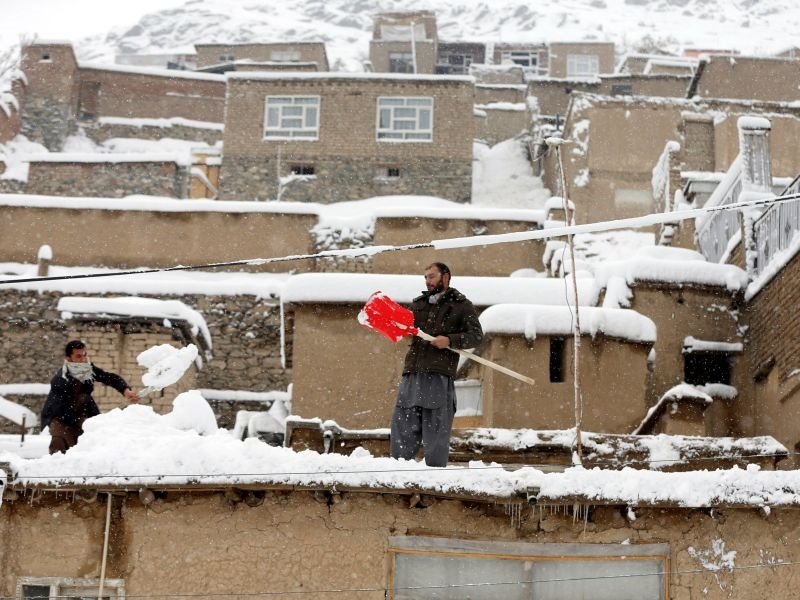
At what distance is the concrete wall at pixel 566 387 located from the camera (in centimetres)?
1289

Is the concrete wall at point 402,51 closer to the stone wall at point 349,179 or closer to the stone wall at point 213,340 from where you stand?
the stone wall at point 349,179

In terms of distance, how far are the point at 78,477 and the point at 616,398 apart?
7063 millimetres

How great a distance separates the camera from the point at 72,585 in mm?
7723

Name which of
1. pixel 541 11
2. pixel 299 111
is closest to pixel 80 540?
pixel 299 111

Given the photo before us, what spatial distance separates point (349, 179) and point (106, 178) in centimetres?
652

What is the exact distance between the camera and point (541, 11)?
304ft

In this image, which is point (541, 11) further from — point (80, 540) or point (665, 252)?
point (80, 540)

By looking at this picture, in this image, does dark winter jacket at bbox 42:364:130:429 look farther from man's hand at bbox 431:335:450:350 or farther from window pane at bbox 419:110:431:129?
window pane at bbox 419:110:431:129

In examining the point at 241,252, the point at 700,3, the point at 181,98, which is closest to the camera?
the point at 241,252

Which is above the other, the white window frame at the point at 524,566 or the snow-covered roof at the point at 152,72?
the snow-covered roof at the point at 152,72

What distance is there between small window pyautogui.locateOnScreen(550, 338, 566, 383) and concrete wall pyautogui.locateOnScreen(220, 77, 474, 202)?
19.1 metres

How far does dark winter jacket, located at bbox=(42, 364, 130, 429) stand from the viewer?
962cm

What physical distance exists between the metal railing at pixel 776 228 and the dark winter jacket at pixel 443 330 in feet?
18.7

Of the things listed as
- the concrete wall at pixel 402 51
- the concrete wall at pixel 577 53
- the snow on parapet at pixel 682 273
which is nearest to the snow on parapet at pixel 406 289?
the snow on parapet at pixel 682 273
